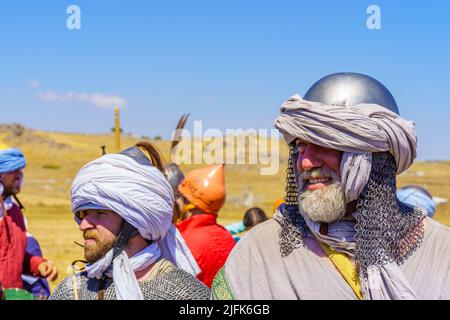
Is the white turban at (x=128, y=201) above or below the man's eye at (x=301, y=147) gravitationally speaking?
below

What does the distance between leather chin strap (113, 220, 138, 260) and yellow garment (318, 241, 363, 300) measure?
1.13m

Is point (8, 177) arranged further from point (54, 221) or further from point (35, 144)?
point (35, 144)

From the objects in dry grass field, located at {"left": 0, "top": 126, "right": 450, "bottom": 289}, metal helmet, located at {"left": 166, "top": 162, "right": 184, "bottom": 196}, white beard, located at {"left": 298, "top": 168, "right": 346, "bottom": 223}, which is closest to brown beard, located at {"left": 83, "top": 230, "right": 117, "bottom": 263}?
white beard, located at {"left": 298, "top": 168, "right": 346, "bottom": 223}

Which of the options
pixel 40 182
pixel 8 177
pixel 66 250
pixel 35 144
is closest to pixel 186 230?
pixel 8 177

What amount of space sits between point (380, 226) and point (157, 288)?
4.16 ft

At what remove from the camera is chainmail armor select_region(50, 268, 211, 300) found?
12.9 ft

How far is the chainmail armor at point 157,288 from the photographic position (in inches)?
155

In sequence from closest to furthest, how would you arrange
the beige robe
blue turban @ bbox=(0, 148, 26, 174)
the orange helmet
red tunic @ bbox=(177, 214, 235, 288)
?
the beige robe → red tunic @ bbox=(177, 214, 235, 288) → the orange helmet → blue turban @ bbox=(0, 148, 26, 174)

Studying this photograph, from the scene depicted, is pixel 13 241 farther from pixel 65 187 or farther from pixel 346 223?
pixel 65 187

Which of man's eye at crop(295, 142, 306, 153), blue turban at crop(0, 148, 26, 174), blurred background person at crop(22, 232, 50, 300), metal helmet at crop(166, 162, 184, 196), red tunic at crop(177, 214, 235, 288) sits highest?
man's eye at crop(295, 142, 306, 153)

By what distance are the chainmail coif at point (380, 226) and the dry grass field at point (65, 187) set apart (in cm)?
923

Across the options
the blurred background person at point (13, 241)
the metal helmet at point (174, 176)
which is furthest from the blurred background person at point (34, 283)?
the metal helmet at point (174, 176)

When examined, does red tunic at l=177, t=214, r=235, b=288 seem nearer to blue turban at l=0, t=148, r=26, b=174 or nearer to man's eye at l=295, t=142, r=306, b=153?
blue turban at l=0, t=148, r=26, b=174

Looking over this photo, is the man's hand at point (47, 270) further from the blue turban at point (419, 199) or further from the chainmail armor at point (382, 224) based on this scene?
the blue turban at point (419, 199)
